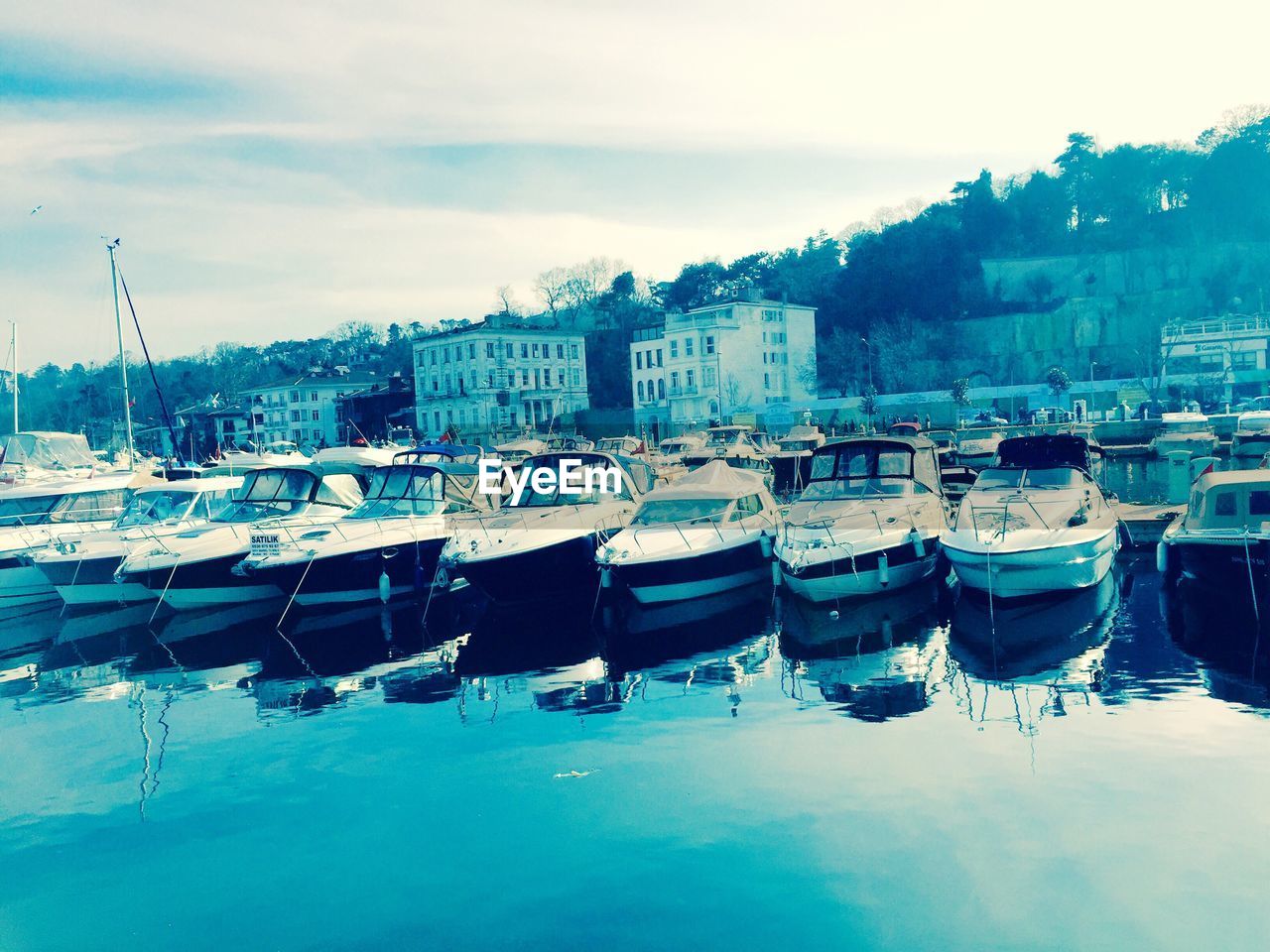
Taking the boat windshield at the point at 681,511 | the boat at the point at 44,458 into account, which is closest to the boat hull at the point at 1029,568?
the boat windshield at the point at 681,511

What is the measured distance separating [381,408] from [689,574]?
77.4 m

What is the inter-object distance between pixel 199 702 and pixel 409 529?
724 cm

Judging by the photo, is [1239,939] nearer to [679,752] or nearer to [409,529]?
[679,752]

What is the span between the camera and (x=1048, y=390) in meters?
62.2

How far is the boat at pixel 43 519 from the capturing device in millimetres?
22281

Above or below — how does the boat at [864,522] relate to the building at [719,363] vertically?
below

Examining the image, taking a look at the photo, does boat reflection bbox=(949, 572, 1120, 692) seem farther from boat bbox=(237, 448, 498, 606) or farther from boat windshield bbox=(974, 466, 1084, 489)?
boat bbox=(237, 448, 498, 606)

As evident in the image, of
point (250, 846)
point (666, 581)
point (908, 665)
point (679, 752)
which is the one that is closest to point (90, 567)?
point (666, 581)

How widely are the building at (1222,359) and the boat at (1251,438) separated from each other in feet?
89.7

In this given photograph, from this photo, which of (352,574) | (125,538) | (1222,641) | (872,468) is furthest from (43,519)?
(1222,641)

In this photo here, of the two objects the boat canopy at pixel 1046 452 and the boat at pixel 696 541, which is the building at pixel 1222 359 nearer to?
the boat canopy at pixel 1046 452

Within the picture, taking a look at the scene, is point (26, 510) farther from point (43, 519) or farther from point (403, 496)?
point (403, 496)

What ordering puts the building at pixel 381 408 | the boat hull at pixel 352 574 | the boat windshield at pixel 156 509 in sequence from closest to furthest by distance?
1. the boat hull at pixel 352 574
2. the boat windshield at pixel 156 509
3. the building at pixel 381 408

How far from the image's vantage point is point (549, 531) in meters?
19.8
